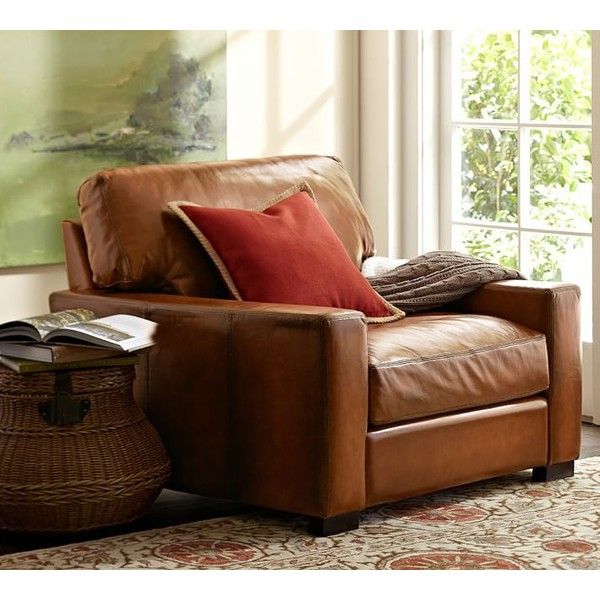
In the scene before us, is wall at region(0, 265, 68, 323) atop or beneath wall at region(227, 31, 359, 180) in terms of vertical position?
beneath

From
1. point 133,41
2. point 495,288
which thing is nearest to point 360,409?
point 495,288

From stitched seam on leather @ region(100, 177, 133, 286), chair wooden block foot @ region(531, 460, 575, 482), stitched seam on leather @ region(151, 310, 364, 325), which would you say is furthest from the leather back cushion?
chair wooden block foot @ region(531, 460, 575, 482)

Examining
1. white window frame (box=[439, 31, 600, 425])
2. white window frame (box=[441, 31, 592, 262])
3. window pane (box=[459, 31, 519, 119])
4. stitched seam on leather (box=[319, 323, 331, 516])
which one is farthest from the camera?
window pane (box=[459, 31, 519, 119])

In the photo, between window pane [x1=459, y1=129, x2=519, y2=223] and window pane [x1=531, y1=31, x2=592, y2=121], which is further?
window pane [x1=459, y1=129, x2=519, y2=223]

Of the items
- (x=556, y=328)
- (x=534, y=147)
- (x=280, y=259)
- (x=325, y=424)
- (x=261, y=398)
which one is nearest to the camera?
(x=325, y=424)

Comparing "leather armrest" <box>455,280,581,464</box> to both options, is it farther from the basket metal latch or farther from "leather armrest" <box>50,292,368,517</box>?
the basket metal latch

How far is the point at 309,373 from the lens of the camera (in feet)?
7.90

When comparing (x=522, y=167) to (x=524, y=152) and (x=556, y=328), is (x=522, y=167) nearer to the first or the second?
(x=524, y=152)

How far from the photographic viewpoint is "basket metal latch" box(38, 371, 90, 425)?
2471mm

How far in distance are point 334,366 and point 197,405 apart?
45 cm

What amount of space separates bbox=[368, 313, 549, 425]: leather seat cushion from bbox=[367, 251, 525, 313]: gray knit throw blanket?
63mm

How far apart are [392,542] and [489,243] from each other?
82.0 inches

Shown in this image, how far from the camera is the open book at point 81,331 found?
2.46 meters

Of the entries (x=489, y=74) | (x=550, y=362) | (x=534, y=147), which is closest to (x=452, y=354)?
(x=550, y=362)
